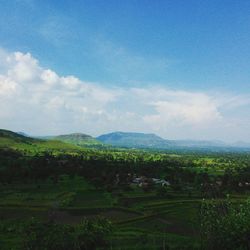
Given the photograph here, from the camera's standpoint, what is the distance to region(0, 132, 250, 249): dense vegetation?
4455 centimetres

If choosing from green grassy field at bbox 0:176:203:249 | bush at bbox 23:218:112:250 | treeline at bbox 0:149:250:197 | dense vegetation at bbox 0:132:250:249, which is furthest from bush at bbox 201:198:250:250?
treeline at bbox 0:149:250:197

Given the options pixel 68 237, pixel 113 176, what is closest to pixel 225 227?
pixel 68 237

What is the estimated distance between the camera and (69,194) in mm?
102688

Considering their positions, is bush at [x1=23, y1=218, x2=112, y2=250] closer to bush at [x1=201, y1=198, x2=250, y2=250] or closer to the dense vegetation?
the dense vegetation

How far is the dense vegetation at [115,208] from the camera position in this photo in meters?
44.6

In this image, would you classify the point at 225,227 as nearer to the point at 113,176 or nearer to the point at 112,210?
the point at 112,210

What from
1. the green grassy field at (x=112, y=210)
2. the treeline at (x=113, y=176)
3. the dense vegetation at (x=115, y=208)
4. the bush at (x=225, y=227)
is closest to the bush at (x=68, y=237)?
the dense vegetation at (x=115, y=208)

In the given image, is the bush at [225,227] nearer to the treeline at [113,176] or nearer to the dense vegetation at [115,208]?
the dense vegetation at [115,208]

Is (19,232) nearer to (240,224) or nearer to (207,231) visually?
(207,231)

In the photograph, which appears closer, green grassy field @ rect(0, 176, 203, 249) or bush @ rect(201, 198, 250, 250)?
bush @ rect(201, 198, 250, 250)

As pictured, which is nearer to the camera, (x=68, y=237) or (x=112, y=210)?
(x=68, y=237)

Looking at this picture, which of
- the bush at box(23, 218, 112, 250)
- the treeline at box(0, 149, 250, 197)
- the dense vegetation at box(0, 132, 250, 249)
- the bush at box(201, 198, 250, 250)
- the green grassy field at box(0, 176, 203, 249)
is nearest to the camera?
the bush at box(201, 198, 250, 250)

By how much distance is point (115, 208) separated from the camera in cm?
8762

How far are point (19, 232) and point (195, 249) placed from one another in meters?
26.9
